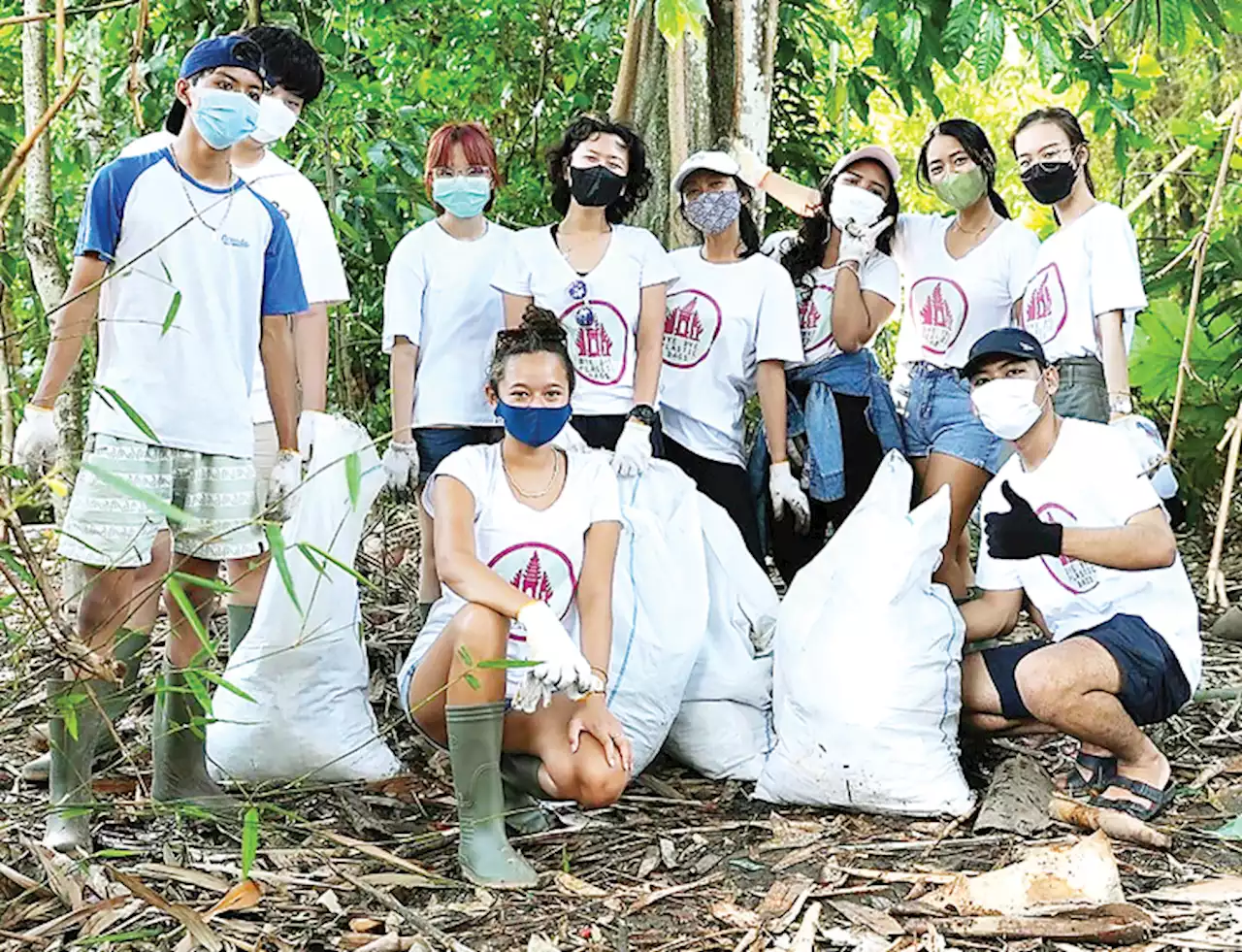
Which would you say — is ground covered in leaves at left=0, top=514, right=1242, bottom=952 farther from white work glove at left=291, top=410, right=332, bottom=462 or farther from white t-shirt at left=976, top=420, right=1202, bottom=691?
white work glove at left=291, top=410, right=332, bottom=462

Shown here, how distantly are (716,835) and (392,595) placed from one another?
68.0 inches

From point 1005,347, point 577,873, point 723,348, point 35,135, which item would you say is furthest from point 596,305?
point 35,135

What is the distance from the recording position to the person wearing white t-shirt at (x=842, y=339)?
3457 millimetres

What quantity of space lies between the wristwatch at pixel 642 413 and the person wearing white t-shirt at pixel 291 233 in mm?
680

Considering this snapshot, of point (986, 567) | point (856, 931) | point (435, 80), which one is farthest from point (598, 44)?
point (856, 931)

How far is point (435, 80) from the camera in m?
4.89

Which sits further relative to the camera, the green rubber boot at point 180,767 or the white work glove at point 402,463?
the white work glove at point 402,463

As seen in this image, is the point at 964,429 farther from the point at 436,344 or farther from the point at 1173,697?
the point at 436,344

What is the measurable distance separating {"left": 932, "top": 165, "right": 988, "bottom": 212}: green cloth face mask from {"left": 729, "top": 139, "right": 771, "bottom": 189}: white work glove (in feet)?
2.36

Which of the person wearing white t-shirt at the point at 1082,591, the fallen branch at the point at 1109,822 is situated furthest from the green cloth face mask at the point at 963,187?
the fallen branch at the point at 1109,822

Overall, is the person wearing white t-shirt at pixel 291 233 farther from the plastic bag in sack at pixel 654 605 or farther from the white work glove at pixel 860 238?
the white work glove at pixel 860 238

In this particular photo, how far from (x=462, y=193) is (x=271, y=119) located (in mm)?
503

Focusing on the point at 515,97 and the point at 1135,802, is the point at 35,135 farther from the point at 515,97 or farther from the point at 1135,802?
the point at 515,97

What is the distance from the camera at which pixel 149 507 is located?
2484mm
